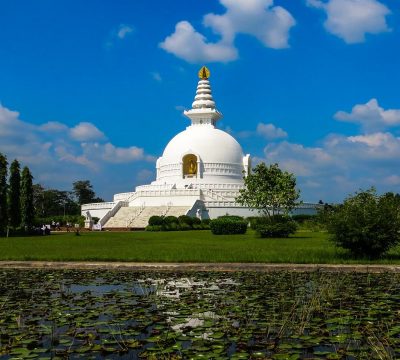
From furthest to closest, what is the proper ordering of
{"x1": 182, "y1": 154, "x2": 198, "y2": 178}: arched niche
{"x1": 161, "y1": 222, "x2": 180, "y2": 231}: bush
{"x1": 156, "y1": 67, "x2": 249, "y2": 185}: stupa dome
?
{"x1": 182, "y1": 154, "x2": 198, "y2": 178}: arched niche < {"x1": 156, "y1": 67, "x2": 249, "y2": 185}: stupa dome < {"x1": 161, "y1": 222, "x2": 180, "y2": 231}: bush

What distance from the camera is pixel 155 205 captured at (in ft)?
186

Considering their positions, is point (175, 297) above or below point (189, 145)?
below

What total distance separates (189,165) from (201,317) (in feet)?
189

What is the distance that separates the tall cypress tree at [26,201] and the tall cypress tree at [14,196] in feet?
1.18

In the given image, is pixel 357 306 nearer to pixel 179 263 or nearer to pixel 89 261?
pixel 179 263

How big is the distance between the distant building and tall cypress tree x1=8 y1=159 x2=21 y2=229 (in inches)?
339

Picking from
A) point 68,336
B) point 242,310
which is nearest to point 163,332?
point 68,336

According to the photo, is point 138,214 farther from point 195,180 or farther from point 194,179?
point 194,179

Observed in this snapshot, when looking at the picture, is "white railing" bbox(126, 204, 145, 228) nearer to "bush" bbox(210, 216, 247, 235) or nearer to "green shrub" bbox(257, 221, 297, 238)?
"bush" bbox(210, 216, 247, 235)

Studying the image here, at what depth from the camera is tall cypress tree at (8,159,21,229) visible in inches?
1785

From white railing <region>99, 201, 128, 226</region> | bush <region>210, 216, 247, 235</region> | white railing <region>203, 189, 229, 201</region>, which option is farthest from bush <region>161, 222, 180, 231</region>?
white railing <region>203, 189, 229, 201</region>

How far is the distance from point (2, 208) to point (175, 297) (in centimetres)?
3272

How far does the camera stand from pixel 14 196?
1820 inches

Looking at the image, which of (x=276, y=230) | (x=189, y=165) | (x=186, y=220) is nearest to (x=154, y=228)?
(x=186, y=220)
